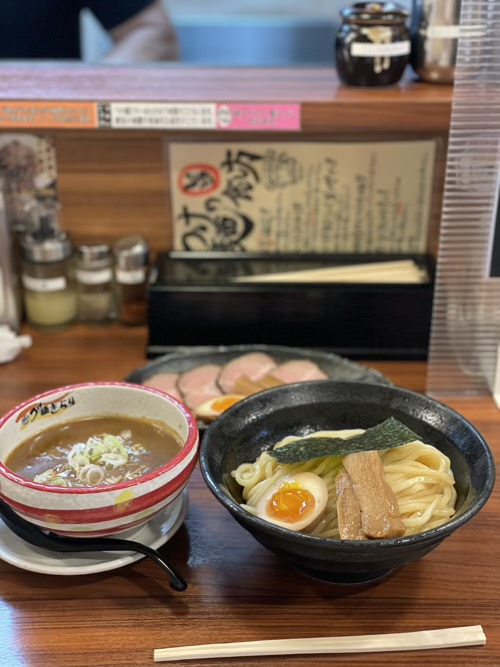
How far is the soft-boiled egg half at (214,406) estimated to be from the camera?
142 cm

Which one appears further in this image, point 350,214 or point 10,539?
point 350,214

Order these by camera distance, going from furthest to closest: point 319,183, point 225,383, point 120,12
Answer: point 120,12 < point 319,183 < point 225,383

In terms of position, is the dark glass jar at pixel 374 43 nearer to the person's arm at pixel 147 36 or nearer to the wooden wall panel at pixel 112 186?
the wooden wall panel at pixel 112 186

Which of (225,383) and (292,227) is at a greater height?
(292,227)

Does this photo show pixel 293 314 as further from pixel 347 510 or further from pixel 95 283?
pixel 347 510

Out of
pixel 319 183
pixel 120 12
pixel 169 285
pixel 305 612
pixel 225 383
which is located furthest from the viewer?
pixel 120 12

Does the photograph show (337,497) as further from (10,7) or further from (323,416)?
(10,7)

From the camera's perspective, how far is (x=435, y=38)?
1.50 m

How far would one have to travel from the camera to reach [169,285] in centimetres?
166

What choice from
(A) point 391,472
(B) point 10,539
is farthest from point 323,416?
(B) point 10,539

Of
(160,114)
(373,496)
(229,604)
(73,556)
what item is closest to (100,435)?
(73,556)

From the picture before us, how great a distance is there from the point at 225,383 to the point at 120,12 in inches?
63.4

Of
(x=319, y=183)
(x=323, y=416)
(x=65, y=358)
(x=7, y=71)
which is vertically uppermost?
(x=7, y=71)

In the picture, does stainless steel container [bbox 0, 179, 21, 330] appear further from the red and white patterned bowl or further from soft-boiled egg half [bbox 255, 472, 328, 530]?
soft-boiled egg half [bbox 255, 472, 328, 530]
